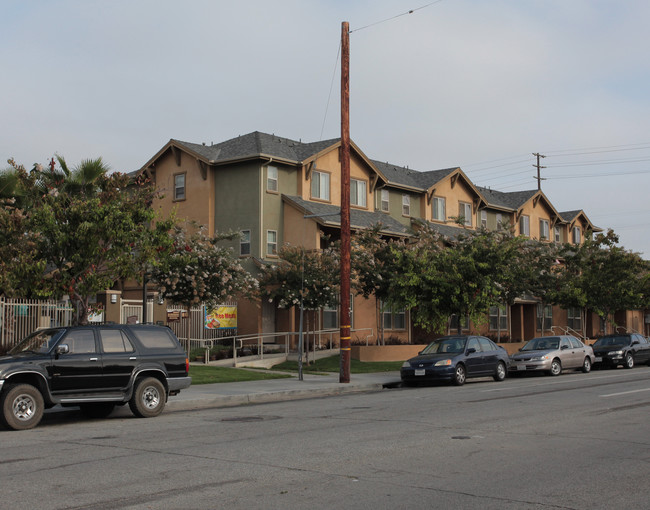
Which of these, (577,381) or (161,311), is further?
(161,311)

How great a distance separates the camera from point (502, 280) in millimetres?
29031

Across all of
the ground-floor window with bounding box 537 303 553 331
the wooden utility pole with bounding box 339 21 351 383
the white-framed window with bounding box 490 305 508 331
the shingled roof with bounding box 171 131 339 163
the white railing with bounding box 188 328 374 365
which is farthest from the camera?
the ground-floor window with bounding box 537 303 553 331

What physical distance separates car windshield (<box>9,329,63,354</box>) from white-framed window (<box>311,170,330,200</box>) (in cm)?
2180

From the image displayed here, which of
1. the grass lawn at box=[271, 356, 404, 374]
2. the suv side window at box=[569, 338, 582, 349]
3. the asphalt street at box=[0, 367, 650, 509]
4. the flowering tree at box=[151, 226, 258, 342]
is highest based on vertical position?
the flowering tree at box=[151, 226, 258, 342]

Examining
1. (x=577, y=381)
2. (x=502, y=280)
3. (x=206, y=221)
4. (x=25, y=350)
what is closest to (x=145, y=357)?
(x=25, y=350)

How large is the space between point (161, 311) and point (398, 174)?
15653mm

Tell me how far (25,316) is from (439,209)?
83.7 feet

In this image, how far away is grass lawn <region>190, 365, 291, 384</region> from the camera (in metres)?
22.2

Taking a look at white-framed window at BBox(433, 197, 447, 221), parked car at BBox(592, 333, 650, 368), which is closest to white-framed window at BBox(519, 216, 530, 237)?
white-framed window at BBox(433, 197, 447, 221)

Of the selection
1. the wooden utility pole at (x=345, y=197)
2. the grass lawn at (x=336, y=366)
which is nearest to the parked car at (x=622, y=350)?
the grass lawn at (x=336, y=366)

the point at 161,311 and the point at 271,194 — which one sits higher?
the point at 271,194

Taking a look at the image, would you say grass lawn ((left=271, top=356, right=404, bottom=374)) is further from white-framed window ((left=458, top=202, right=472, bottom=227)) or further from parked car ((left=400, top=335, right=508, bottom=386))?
white-framed window ((left=458, top=202, right=472, bottom=227))

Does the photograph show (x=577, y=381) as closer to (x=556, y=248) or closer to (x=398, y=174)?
(x=556, y=248)

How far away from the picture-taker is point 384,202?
3906 centimetres
